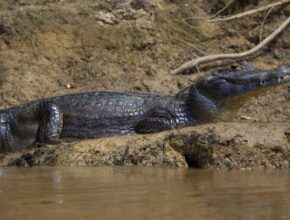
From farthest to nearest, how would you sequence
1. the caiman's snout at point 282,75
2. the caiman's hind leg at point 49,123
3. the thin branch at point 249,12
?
Answer: the thin branch at point 249,12, the caiman's hind leg at point 49,123, the caiman's snout at point 282,75

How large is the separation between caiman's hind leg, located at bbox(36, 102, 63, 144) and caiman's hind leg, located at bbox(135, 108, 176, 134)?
2.96 feet

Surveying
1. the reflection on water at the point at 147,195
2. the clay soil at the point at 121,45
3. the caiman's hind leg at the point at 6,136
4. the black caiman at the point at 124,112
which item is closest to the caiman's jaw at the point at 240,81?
the black caiman at the point at 124,112

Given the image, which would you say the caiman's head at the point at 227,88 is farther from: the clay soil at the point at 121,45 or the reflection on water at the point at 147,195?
the reflection on water at the point at 147,195

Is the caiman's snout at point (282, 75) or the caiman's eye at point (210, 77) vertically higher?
the caiman's eye at point (210, 77)

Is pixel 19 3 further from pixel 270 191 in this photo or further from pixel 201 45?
pixel 270 191

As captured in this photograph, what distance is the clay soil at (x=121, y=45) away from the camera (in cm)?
997

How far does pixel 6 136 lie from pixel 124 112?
1.44 meters

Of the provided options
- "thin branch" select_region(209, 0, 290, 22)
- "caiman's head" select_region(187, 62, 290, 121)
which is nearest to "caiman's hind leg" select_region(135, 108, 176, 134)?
"caiman's head" select_region(187, 62, 290, 121)

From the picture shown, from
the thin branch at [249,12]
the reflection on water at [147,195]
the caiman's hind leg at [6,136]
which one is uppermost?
the thin branch at [249,12]

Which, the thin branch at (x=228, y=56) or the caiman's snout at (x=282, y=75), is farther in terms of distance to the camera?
the thin branch at (x=228, y=56)

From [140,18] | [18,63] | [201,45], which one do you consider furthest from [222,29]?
[18,63]

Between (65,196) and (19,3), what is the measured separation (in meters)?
9.02

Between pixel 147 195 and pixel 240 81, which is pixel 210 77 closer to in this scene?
pixel 240 81

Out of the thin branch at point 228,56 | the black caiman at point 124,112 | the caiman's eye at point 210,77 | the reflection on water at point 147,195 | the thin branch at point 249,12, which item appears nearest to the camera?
the reflection on water at point 147,195
